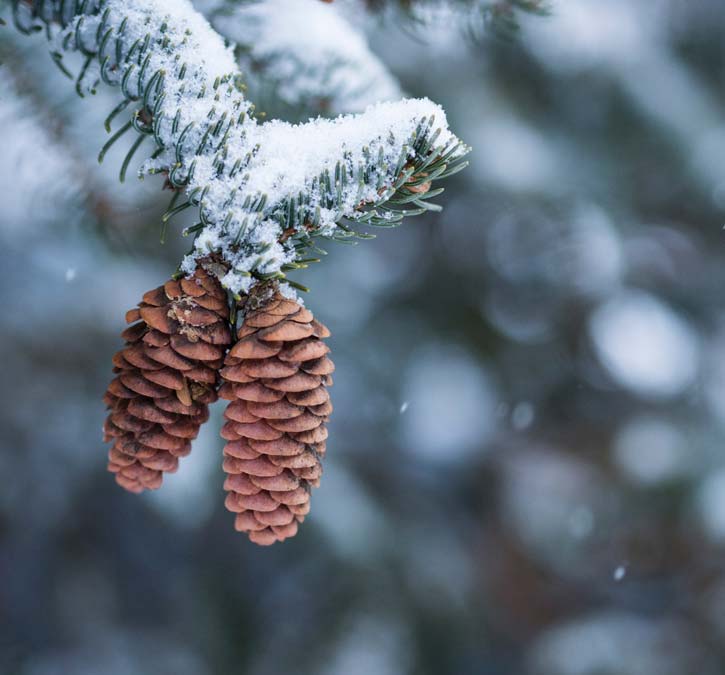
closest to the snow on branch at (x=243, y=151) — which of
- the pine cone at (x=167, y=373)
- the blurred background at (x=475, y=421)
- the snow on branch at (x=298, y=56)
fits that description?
the pine cone at (x=167, y=373)

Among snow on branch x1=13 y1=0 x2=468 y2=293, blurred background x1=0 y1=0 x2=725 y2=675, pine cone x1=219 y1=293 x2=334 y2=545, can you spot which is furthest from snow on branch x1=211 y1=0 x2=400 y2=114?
blurred background x1=0 y1=0 x2=725 y2=675

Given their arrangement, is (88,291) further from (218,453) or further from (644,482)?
(644,482)

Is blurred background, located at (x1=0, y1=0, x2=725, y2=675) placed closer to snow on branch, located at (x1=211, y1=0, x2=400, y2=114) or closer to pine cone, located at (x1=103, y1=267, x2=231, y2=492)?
snow on branch, located at (x1=211, y1=0, x2=400, y2=114)

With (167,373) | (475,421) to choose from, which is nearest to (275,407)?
(167,373)

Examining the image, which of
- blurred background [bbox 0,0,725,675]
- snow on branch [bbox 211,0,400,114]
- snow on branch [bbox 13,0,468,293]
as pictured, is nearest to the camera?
snow on branch [bbox 13,0,468,293]

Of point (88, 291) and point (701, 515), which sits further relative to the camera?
point (701, 515)

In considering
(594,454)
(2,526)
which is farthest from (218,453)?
(594,454)
